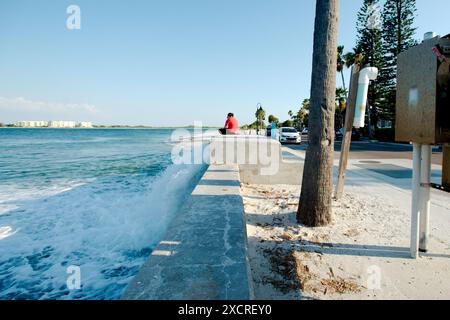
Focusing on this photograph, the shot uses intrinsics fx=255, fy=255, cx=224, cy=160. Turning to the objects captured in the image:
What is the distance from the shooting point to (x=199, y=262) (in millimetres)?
2545

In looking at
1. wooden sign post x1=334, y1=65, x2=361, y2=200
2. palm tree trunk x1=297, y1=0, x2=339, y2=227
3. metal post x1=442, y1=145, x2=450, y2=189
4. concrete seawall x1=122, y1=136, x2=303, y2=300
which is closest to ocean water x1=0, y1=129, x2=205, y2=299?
concrete seawall x1=122, y1=136, x2=303, y2=300

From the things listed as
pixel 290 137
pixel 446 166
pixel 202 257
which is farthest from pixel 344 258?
pixel 290 137

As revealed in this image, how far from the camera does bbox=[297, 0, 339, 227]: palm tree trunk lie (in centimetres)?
414

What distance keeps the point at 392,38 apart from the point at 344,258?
3994 centimetres

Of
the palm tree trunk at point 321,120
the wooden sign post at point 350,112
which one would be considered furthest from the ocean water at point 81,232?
the wooden sign post at point 350,112

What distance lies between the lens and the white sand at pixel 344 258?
262cm

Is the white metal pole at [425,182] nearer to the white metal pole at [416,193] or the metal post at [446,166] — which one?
the white metal pole at [416,193]

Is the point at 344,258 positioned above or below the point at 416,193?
below

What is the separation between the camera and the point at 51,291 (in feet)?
11.2

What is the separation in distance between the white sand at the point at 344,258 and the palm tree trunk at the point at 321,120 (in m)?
0.38

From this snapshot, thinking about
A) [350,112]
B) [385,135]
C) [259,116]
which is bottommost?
[350,112]

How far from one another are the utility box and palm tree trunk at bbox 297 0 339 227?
3.63ft

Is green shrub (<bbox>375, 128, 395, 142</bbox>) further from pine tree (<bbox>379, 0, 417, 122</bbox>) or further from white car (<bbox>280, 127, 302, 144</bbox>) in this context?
white car (<bbox>280, 127, 302, 144</bbox>)

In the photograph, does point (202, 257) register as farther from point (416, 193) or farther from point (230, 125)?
point (230, 125)
